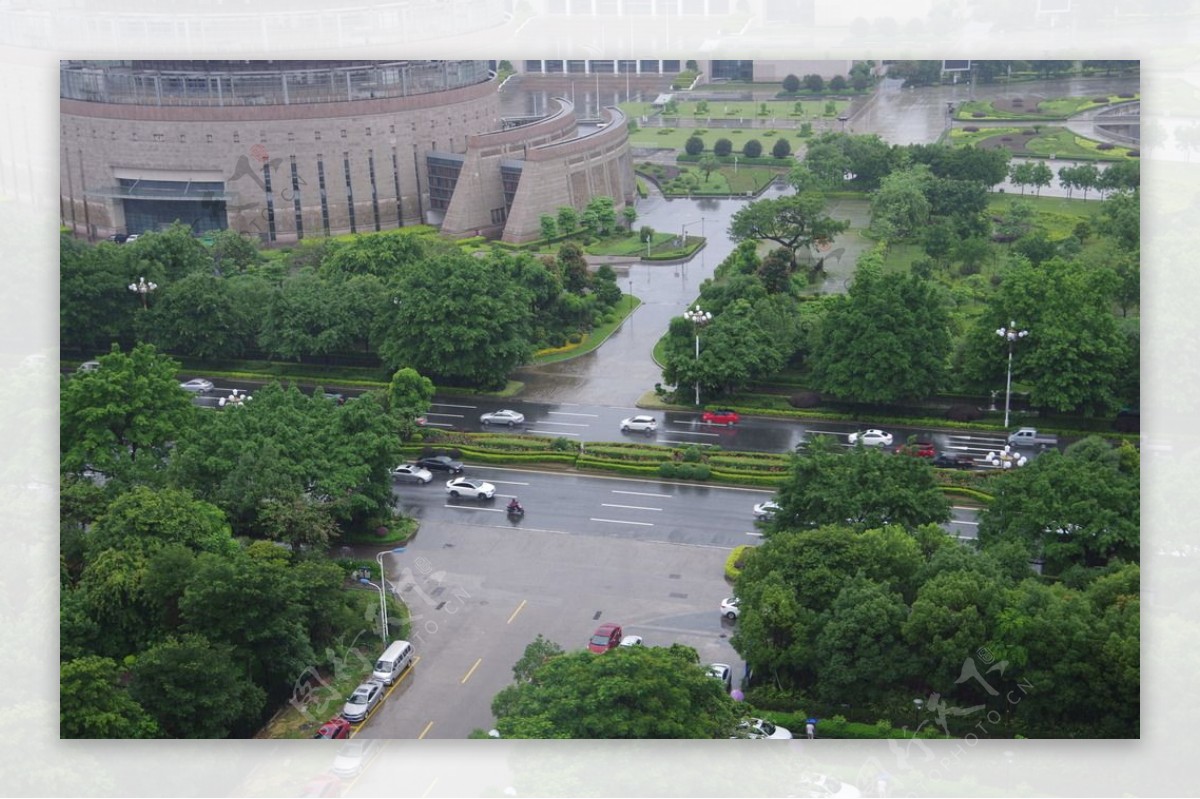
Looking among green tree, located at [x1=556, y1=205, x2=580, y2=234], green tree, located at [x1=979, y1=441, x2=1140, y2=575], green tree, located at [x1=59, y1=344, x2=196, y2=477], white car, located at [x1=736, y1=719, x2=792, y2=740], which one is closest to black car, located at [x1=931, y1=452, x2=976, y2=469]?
green tree, located at [x1=979, y1=441, x2=1140, y2=575]

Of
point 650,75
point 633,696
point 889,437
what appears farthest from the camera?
point 650,75

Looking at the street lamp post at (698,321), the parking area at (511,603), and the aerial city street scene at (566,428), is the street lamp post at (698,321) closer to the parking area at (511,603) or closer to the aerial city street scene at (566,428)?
the aerial city street scene at (566,428)

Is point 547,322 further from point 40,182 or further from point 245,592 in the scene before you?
point 245,592

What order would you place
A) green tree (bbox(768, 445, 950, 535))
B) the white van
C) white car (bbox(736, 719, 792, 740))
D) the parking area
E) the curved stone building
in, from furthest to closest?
the curved stone building, green tree (bbox(768, 445, 950, 535)), the white van, the parking area, white car (bbox(736, 719, 792, 740))

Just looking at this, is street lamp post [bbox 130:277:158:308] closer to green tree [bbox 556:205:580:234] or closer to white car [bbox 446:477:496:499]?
white car [bbox 446:477:496:499]

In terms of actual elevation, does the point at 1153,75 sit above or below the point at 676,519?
above

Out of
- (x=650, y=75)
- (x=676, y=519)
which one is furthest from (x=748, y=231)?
(x=650, y=75)
